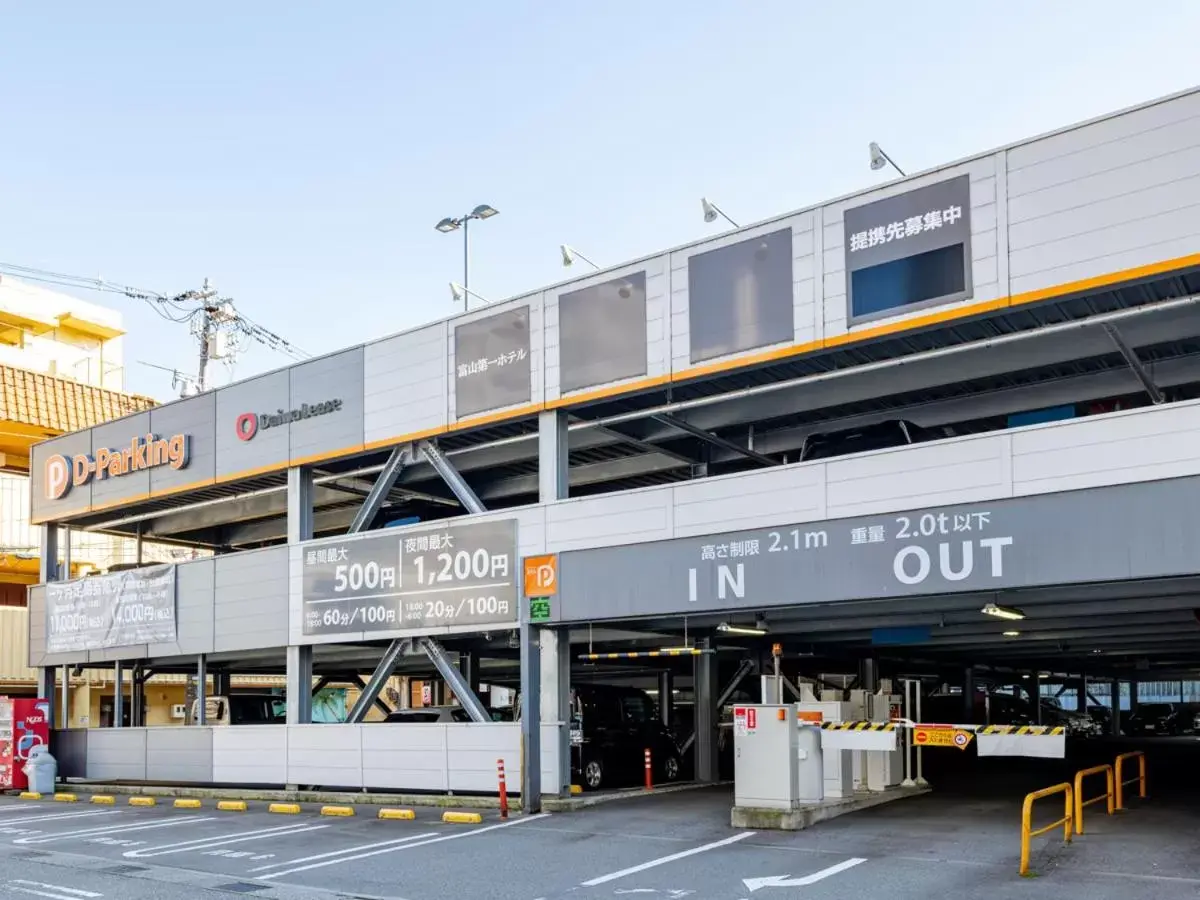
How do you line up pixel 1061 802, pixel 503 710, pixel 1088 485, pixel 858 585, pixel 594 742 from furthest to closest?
pixel 503 710
pixel 594 742
pixel 1061 802
pixel 858 585
pixel 1088 485

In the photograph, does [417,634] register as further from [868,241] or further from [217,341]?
[217,341]

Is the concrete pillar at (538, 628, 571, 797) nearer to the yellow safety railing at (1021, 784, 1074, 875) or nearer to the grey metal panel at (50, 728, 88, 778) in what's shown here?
the yellow safety railing at (1021, 784, 1074, 875)

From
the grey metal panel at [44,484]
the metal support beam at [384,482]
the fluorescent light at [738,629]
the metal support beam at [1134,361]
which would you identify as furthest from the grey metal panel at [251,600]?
the metal support beam at [1134,361]

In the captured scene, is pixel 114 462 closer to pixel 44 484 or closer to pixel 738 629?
pixel 44 484

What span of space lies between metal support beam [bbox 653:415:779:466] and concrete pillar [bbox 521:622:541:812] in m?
3.75

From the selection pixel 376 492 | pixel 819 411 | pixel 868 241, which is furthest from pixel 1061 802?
pixel 376 492

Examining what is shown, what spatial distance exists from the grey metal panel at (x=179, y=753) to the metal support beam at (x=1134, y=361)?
17.2 m

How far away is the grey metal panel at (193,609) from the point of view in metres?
23.8

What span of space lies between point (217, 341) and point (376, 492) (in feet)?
112

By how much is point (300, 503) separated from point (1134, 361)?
14.1 m

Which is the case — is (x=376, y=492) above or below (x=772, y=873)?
above

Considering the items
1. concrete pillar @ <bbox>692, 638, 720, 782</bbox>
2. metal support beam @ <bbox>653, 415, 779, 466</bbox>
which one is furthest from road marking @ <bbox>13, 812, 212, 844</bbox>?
metal support beam @ <bbox>653, 415, 779, 466</bbox>

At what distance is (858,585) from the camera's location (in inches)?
579

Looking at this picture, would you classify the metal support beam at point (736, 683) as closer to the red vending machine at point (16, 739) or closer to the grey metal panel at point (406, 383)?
the grey metal panel at point (406, 383)
